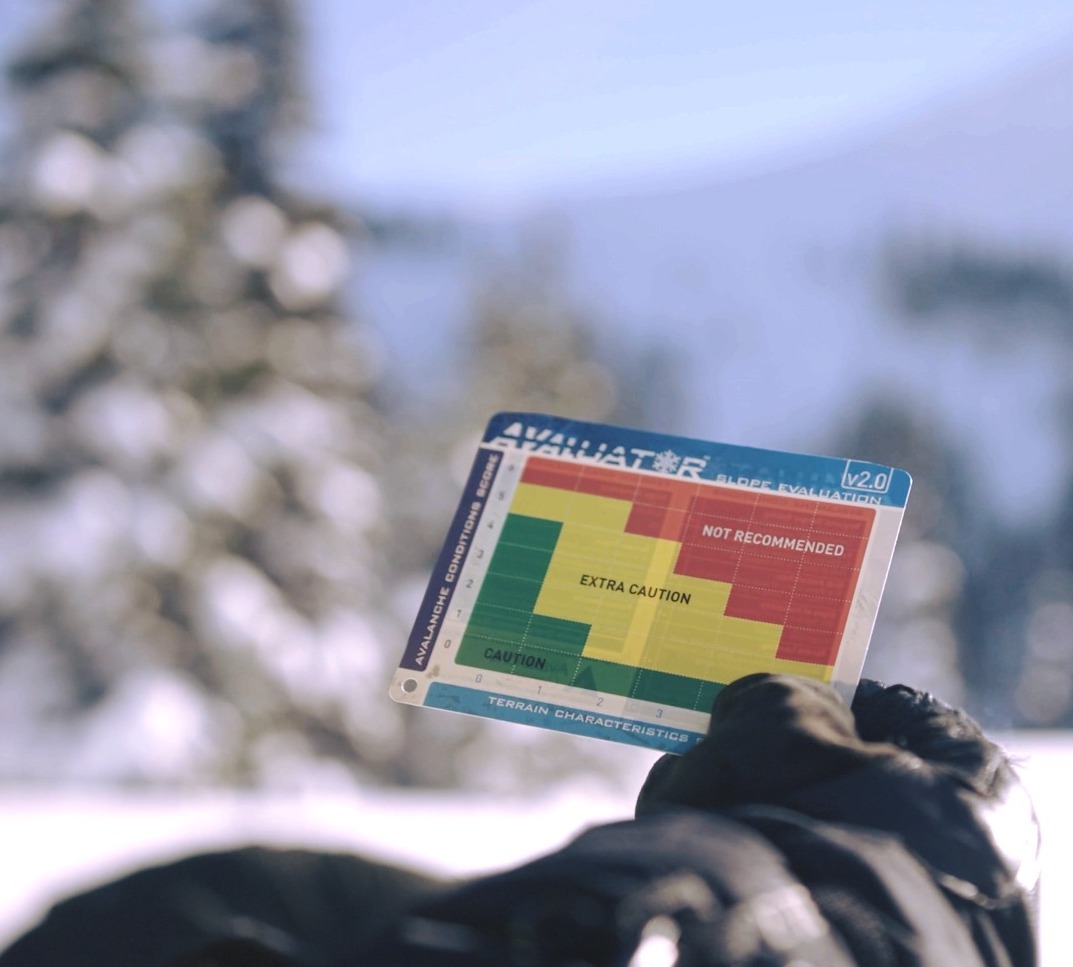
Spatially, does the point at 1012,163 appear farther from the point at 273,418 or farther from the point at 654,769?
the point at 654,769

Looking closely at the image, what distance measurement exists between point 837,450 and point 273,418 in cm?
1787

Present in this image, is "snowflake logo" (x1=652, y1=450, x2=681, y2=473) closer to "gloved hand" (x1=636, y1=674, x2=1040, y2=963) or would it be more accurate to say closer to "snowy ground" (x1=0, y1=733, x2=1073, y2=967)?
"gloved hand" (x1=636, y1=674, x2=1040, y2=963)

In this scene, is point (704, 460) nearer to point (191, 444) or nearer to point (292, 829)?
point (292, 829)

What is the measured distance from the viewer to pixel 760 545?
1.12 m

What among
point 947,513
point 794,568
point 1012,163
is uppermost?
point 1012,163

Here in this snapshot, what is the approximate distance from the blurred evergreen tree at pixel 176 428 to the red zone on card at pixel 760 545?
26.2ft

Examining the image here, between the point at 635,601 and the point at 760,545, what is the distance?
0.42ft

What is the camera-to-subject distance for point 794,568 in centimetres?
110

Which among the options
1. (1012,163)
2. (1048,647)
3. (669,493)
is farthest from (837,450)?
(1012,163)

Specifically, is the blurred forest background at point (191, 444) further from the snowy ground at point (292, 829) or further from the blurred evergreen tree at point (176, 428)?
the snowy ground at point (292, 829)

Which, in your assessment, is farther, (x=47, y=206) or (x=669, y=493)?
(x=47, y=206)

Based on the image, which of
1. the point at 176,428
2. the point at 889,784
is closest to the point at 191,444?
the point at 176,428

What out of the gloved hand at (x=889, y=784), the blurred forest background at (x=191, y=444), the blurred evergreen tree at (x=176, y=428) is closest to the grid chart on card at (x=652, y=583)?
the gloved hand at (x=889, y=784)

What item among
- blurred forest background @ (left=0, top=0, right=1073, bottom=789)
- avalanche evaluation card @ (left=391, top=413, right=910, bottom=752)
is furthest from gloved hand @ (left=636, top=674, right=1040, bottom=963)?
blurred forest background @ (left=0, top=0, right=1073, bottom=789)
